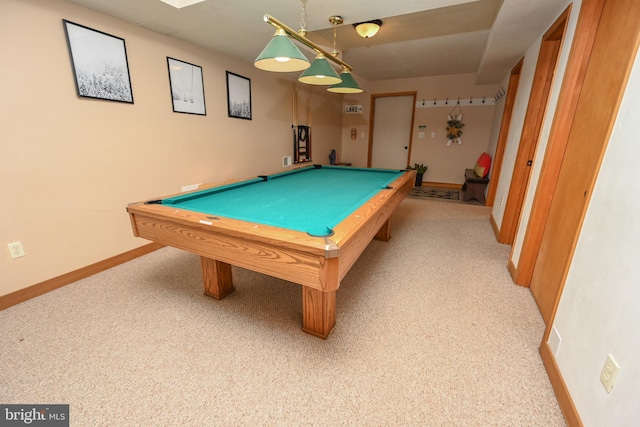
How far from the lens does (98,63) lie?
2.07 metres

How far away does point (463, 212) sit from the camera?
4.06 metres

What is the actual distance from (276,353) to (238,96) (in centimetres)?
308

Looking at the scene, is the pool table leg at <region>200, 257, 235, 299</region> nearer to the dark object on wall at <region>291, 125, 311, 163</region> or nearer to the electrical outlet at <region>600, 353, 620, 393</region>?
the electrical outlet at <region>600, 353, 620, 393</region>

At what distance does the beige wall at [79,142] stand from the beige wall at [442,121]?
385 cm

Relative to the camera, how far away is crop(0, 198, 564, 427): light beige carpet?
3.71ft

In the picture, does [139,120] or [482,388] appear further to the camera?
[139,120]

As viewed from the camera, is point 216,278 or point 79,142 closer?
point 216,278

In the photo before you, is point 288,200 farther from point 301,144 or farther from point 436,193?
point 436,193

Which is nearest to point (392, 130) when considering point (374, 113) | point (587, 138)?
point (374, 113)

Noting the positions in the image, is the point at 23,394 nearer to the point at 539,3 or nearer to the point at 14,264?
the point at 14,264

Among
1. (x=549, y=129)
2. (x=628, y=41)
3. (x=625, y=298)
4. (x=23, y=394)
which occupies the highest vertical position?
(x=628, y=41)

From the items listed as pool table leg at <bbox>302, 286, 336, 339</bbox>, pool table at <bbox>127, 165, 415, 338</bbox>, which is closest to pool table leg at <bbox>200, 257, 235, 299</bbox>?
pool table at <bbox>127, 165, 415, 338</bbox>

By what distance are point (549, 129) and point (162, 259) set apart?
340 cm

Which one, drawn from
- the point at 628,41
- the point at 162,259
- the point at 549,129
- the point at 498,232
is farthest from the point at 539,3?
the point at 162,259
